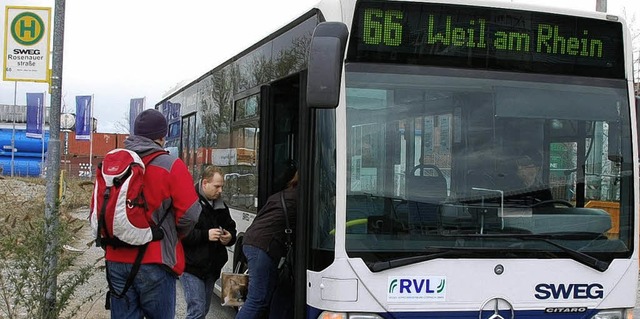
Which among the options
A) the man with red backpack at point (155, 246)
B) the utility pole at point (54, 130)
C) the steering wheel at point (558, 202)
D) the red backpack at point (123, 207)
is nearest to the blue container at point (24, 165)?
the utility pole at point (54, 130)

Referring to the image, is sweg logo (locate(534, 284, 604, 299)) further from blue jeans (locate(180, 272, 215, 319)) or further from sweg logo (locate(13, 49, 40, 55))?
sweg logo (locate(13, 49, 40, 55))

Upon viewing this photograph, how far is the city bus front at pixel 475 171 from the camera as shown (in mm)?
4316

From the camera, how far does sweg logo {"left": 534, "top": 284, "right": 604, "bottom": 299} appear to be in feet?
14.9

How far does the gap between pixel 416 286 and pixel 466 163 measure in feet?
2.66

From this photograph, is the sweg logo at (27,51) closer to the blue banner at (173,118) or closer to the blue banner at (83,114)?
the blue banner at (173,118)

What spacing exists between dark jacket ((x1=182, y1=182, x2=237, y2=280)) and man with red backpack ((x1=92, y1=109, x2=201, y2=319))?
1.02 meters

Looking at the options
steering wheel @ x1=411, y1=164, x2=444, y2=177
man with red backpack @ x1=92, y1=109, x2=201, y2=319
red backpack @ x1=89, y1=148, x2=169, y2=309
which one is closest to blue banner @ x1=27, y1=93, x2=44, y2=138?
man with red backpack @ x1=92, y1=109, x2=201, y2=319

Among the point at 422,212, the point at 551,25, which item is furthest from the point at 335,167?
the point at 551,25

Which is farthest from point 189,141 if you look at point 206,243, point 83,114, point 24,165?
point 24,165

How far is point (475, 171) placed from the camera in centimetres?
→ 450

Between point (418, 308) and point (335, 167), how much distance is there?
0.96 meters

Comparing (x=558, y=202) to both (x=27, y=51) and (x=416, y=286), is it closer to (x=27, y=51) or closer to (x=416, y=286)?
(x=416, y=286)

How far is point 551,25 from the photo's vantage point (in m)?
4.73

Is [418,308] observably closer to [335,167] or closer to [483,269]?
[483,269]
